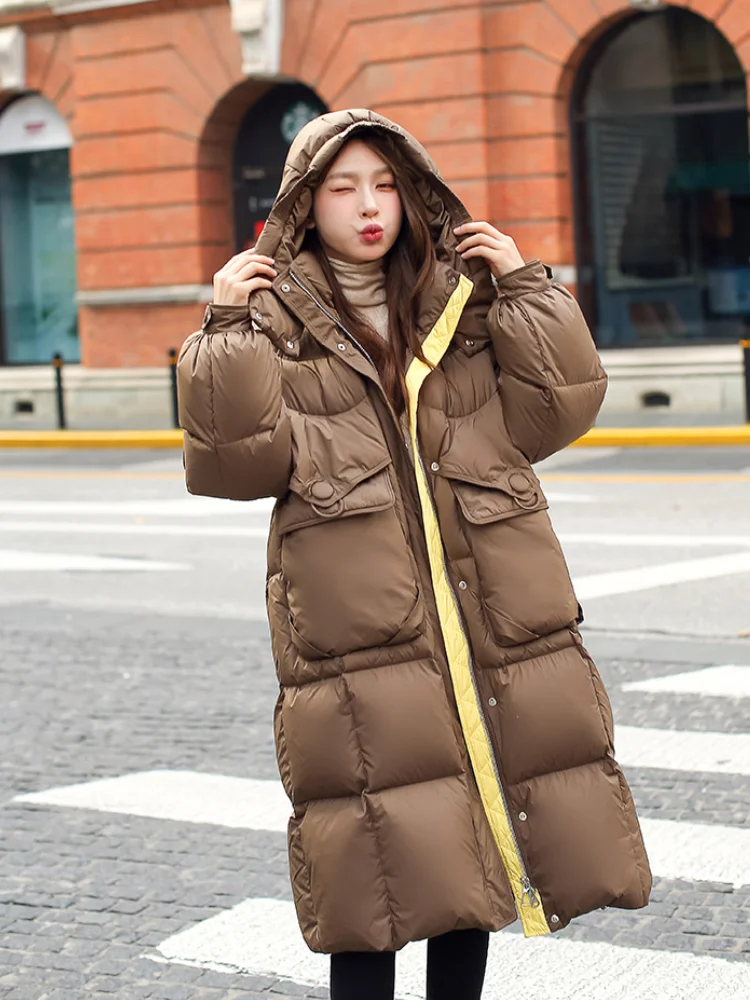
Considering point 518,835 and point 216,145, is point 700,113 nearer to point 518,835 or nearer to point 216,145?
point 216,145

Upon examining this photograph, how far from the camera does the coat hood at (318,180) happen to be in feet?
11.6

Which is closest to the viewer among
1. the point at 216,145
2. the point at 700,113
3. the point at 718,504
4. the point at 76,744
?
the point at 76,744

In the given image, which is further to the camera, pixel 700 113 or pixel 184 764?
pixel 700 113

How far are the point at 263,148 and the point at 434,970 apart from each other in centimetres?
2119

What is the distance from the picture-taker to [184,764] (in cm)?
685

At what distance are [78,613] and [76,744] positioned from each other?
3.00 metres

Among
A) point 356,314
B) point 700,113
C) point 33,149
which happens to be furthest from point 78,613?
point 33,149

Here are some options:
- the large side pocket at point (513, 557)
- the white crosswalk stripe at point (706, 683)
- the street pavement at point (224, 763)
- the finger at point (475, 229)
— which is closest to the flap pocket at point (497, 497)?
the large side pocket at point (513, 557)

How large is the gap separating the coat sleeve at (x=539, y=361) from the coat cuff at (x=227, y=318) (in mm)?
462

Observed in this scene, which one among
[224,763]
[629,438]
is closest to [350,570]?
[224,763]

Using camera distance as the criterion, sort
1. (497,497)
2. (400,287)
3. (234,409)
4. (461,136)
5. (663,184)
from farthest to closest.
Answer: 1. (461,136)
2. (663,184)
3. (400,287)
4. (497,497)
5. (234,409)

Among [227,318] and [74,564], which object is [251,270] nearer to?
[227,318]

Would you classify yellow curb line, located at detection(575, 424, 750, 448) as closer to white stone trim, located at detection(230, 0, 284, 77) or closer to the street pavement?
the street pavement

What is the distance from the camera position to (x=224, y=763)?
684cm
